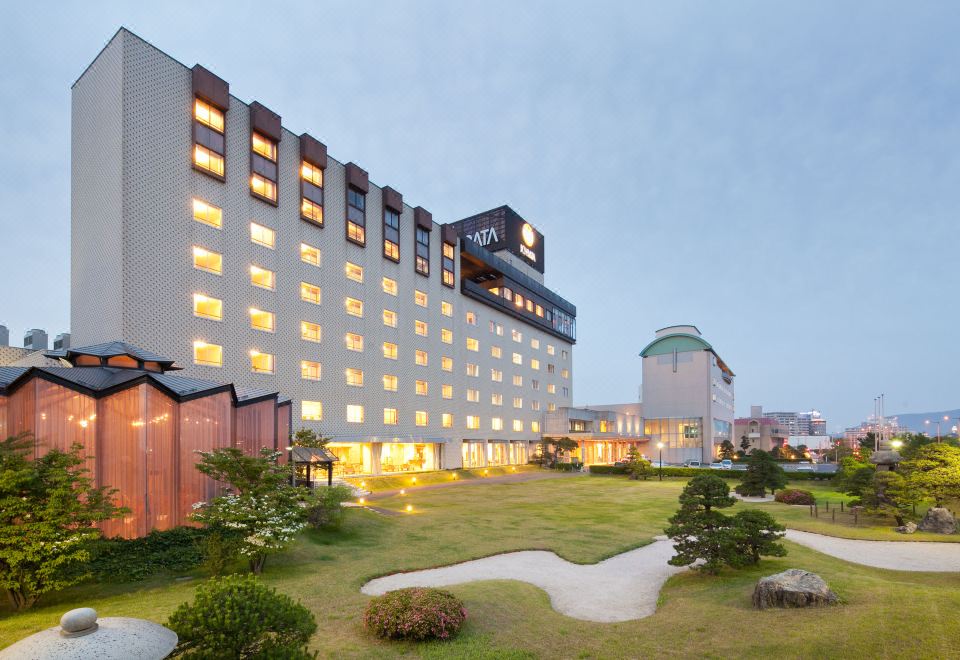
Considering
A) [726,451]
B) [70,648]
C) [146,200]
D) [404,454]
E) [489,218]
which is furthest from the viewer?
[726,451]

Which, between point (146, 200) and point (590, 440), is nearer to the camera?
point (146, 200)

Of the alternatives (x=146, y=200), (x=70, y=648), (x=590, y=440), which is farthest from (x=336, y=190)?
(x=590, y=440)

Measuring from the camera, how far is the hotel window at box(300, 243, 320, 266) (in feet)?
138

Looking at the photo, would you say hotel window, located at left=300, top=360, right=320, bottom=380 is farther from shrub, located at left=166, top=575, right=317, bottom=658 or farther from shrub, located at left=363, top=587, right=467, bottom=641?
shrub, located at left=166, top=575, right=317, bottom=658

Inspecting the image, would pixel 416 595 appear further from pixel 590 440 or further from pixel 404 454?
pixel 590 440

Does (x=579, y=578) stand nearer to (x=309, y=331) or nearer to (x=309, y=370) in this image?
(x=309, y=370)

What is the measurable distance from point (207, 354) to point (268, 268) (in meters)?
8.10

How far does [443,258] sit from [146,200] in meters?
31.9

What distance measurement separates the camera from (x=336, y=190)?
45438mm

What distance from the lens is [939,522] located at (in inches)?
935

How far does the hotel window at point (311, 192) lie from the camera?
42.2m

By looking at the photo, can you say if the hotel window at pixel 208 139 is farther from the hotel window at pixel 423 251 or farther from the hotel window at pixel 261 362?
the hotel window at pixel 423 251

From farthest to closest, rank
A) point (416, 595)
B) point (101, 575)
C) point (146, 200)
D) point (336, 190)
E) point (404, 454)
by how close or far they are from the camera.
→ point (404, 454) → point (336, 190) → point (146, 200) → point (101, 575) → point (416, 595)

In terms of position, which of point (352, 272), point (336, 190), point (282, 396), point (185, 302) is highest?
point (336, 190)
